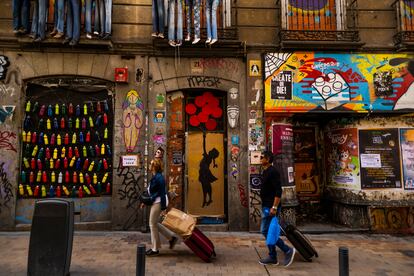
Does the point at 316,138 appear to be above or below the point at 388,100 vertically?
below

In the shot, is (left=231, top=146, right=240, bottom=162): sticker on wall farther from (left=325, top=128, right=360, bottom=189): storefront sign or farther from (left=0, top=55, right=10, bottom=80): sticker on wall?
(left=0, top=55, right=10, bottom=80): sticker on wall

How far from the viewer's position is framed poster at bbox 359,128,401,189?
8.03 m

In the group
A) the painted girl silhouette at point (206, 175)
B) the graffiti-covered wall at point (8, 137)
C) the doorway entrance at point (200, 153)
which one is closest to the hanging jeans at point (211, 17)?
the doorway entrance at point (200, 153)

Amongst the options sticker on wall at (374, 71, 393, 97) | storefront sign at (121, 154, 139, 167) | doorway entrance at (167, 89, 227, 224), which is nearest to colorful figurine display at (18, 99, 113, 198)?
storefront sign at (121, 154, 139, 167)

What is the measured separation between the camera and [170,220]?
5559 millimetres

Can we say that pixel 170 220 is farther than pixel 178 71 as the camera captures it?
No

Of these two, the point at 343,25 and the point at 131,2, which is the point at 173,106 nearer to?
the point at 131,2

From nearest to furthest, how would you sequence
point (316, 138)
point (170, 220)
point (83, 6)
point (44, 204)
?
point (44, 204), point (170, 220), point (83, 6), point (316, 138)

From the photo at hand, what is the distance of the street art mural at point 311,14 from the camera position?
864 cm

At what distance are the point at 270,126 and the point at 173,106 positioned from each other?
264 centimetres

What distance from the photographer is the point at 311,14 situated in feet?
28.7

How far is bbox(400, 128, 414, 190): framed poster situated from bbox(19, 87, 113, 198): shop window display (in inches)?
297

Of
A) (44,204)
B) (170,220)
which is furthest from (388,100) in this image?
(44,204)

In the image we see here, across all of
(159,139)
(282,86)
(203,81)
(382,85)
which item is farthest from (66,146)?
(382,85)
